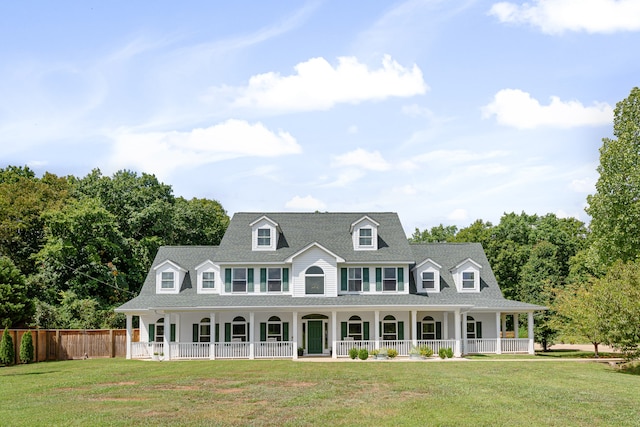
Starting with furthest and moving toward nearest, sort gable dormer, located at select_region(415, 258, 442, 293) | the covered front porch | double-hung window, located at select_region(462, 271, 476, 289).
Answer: double-hung window, located at select_region(462, 271, 476, 289) → gable dormer, located at select_region(415, 258, 442, 293) → the covered front porch

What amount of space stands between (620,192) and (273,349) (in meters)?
20.9

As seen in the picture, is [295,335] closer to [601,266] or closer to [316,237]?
[316,237]

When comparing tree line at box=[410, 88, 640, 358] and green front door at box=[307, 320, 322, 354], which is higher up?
tree line at box=[410, 88, 640, 358]

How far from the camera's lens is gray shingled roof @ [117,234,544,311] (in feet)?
125

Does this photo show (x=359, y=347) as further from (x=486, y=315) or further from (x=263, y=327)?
(x=486, y=315)

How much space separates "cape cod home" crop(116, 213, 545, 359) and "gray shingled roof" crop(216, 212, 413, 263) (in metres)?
0.08

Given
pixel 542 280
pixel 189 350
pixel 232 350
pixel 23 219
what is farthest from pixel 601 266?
pixel 23 219

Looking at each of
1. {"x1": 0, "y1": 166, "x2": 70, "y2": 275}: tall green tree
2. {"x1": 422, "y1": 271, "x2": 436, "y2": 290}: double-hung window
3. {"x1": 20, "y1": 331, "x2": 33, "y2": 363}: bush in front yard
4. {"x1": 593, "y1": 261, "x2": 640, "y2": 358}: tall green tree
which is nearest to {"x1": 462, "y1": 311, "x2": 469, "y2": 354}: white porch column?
{"x1": 422, "y1": 271, "x2": 436, "y2": 290}: double-hung window

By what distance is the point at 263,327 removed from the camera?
40156 millimetres

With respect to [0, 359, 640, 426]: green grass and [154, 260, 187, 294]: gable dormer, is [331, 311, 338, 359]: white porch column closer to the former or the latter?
[0, 359, 640, 426]: green grass

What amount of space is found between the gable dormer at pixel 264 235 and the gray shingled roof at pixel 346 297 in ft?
6.09

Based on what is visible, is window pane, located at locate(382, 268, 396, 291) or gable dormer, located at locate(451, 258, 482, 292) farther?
gable dormer, located at locate(451, 258, 482, 292)

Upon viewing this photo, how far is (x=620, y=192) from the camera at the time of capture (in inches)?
1507

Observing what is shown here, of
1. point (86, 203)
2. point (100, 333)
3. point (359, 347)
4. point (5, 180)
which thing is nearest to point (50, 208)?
point (86, 203)
